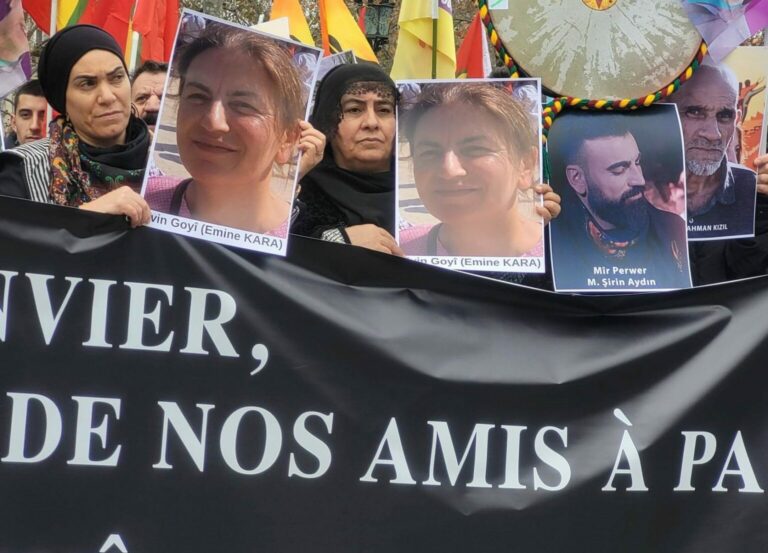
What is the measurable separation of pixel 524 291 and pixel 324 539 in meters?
0.89

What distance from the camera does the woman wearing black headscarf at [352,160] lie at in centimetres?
357

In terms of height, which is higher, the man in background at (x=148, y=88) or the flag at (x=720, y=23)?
the man in background at (x=148, y=88)

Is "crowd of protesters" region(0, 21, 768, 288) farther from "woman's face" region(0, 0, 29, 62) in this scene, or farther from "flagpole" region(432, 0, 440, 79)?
"flagpole" region(432, 0, 440, 79)

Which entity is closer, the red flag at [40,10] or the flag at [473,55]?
the red flag at [40,10]

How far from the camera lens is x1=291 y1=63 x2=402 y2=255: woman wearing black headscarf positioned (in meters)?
3.57

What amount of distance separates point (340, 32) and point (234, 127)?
3515 millimetres

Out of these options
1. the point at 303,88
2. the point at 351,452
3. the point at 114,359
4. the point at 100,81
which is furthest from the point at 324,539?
the point at 100,81

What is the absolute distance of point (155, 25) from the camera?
680 cm

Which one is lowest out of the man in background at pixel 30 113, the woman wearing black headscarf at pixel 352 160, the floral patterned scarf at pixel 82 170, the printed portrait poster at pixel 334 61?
the floral patterned scarf at pixel 82 170

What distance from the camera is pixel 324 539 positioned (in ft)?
9.95

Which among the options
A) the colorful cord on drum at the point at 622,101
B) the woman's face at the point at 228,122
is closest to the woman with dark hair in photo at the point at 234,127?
the woman's face at the point at 228,122
